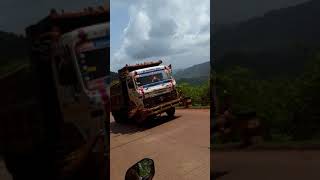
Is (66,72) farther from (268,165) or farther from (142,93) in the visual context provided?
(268,165)

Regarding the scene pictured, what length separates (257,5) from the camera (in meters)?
2.24

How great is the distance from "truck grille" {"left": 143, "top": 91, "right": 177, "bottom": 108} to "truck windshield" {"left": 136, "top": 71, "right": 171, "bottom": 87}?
9 centimetres

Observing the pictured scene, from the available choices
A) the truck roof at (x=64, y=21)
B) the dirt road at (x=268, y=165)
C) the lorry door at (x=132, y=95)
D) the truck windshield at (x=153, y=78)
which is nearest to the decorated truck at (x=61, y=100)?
the truck roof at (x=64, y=21)

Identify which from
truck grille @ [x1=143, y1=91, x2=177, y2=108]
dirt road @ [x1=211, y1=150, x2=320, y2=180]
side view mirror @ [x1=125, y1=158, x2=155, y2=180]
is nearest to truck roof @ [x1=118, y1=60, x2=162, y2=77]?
truck grille @ [x1=143, y1=91, x2=177, y2=108]

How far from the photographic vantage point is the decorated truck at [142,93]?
2.22 metres

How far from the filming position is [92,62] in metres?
2.19

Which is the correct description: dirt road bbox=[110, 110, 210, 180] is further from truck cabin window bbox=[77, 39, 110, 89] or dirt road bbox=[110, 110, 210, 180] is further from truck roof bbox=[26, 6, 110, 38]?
truck roof bbox=[26, 6, 110, 38]

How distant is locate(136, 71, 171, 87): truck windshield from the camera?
89.0 inches

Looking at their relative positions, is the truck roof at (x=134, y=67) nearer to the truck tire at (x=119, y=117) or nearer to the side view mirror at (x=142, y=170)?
the truck tire at (x=119, y=117)

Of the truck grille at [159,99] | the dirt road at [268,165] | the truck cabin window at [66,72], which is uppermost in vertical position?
the truck cabin window at [66,72]

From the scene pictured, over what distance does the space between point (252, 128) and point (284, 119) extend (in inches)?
7.9

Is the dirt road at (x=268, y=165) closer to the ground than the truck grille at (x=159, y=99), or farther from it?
closer to the ground

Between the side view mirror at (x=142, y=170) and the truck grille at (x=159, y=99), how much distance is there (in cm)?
35

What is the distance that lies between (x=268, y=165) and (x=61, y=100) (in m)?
1.33
